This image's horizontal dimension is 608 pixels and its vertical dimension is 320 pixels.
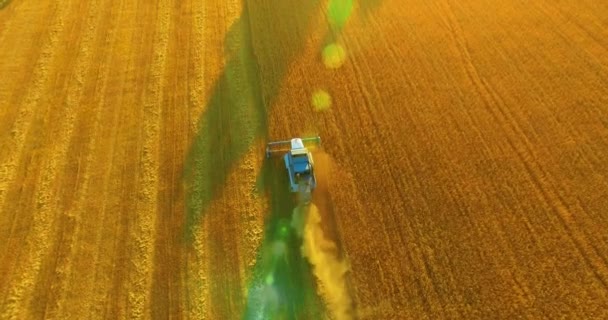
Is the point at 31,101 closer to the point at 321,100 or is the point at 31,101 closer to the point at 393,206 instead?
the point at 321,100

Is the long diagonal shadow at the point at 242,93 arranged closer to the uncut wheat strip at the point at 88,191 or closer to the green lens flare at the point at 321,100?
the green lens flare at the point at 321,100

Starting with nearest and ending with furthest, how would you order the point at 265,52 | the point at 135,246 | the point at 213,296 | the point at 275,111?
1. the point at 213,296
2. the point at 135,246
3. the point at 275,111
4. the point at 265,52

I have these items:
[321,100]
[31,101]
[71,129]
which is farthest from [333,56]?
[31,101]

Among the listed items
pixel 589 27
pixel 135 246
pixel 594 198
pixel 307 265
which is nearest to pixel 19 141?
pixel 135 246

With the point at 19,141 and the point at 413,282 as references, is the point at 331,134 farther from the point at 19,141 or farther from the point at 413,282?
the point at 19,141

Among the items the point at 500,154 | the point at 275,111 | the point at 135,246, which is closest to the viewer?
the point at 135,246

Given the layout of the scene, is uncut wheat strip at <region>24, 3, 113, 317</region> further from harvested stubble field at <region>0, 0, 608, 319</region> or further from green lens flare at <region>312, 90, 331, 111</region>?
green lens flare at <region>312, 90, 331, 111</region>

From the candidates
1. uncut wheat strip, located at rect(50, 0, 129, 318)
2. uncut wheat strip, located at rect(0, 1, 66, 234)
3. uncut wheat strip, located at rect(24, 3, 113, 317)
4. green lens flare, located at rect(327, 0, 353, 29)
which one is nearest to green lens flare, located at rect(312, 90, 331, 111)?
green lens flare, located at rect(327, 0, 353, 29)
